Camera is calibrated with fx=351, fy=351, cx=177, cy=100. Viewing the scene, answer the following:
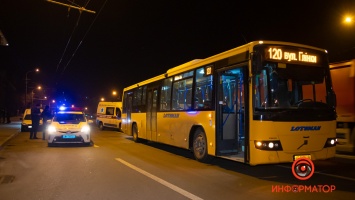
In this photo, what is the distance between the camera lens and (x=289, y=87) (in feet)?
27.8

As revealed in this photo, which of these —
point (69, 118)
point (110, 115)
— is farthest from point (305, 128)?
point (110, 115)

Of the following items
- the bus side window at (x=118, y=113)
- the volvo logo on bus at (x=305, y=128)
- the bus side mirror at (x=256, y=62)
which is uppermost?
the bus side mirror at (x=256, y=62)

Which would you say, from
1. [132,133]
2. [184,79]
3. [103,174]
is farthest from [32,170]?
[132,133]

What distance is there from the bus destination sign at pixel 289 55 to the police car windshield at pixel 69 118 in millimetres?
10485

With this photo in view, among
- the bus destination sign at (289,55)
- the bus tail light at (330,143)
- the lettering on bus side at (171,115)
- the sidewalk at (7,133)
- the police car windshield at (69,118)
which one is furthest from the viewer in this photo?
the sidewalk at (7,133)

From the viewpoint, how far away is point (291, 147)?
27.0 feet

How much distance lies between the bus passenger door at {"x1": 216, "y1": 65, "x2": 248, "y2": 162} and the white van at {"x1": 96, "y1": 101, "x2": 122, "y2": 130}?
19.1 m

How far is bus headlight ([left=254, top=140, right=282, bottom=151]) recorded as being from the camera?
8.00m

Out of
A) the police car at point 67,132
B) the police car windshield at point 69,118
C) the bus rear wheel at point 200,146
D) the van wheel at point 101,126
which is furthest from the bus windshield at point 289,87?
the van wheel at point 101,126

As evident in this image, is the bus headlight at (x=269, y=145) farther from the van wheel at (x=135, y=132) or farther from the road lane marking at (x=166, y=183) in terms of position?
the van wheel at (x=135, y=132)

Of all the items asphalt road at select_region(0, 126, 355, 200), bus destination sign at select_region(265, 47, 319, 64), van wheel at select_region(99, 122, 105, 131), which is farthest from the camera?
van wheel at select_region(99, 122, 105, 131)

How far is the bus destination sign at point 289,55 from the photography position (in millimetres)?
8328

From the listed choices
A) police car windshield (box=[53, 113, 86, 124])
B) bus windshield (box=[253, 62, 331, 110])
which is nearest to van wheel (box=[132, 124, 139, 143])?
police car windshield (box=[53, 113, 86, 124])

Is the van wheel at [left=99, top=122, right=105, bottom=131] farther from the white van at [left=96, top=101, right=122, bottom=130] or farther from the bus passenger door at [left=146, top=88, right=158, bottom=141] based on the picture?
the bus passenger door at [left=146, top=88, right=158, bottom=141]
